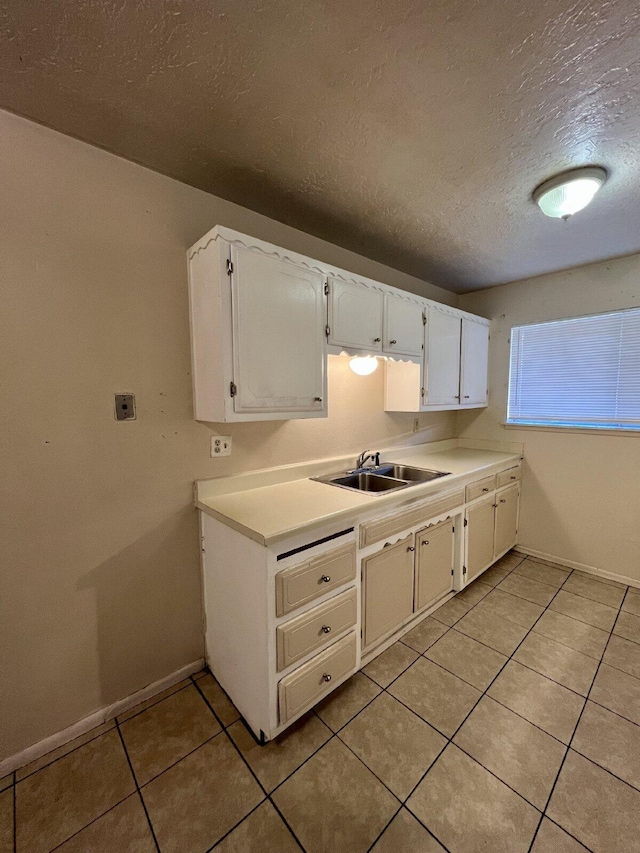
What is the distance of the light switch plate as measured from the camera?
4.95 ft

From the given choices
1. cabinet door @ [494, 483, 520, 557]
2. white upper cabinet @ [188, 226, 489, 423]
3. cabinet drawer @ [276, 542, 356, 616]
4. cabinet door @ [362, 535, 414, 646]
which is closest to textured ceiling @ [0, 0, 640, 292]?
white upper cabinet @ [188, 226, 489, 423]

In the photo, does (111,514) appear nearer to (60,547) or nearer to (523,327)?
(60,547)

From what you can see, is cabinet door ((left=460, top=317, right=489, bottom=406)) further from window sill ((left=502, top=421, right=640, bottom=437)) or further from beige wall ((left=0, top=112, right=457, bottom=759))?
beige wall ((left=0, top=112, right=457, bottom=759))

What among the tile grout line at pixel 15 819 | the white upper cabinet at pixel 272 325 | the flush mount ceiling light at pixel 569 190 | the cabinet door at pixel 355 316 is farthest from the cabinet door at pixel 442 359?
the tile grout line at pixel 15 819

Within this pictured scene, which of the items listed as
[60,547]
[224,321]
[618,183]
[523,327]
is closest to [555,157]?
[618,183]

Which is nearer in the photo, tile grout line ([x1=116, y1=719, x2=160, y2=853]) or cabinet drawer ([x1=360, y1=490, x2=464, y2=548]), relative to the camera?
tile grout line ([x1=116, y1=719, x2=160, y2=853])

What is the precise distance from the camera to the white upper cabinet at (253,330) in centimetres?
146

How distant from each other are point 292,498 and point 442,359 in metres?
1.61

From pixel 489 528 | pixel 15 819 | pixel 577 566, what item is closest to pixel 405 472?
pixel 489 528

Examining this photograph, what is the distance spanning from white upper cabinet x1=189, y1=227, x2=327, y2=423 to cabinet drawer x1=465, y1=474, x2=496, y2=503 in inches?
51.8

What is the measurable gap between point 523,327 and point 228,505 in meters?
2.86

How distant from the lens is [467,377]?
9.53 ft

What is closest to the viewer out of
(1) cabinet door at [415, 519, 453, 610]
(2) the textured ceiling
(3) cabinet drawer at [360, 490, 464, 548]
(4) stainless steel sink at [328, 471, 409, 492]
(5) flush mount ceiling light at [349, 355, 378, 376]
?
(2) the textured ceiling

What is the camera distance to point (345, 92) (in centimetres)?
114
